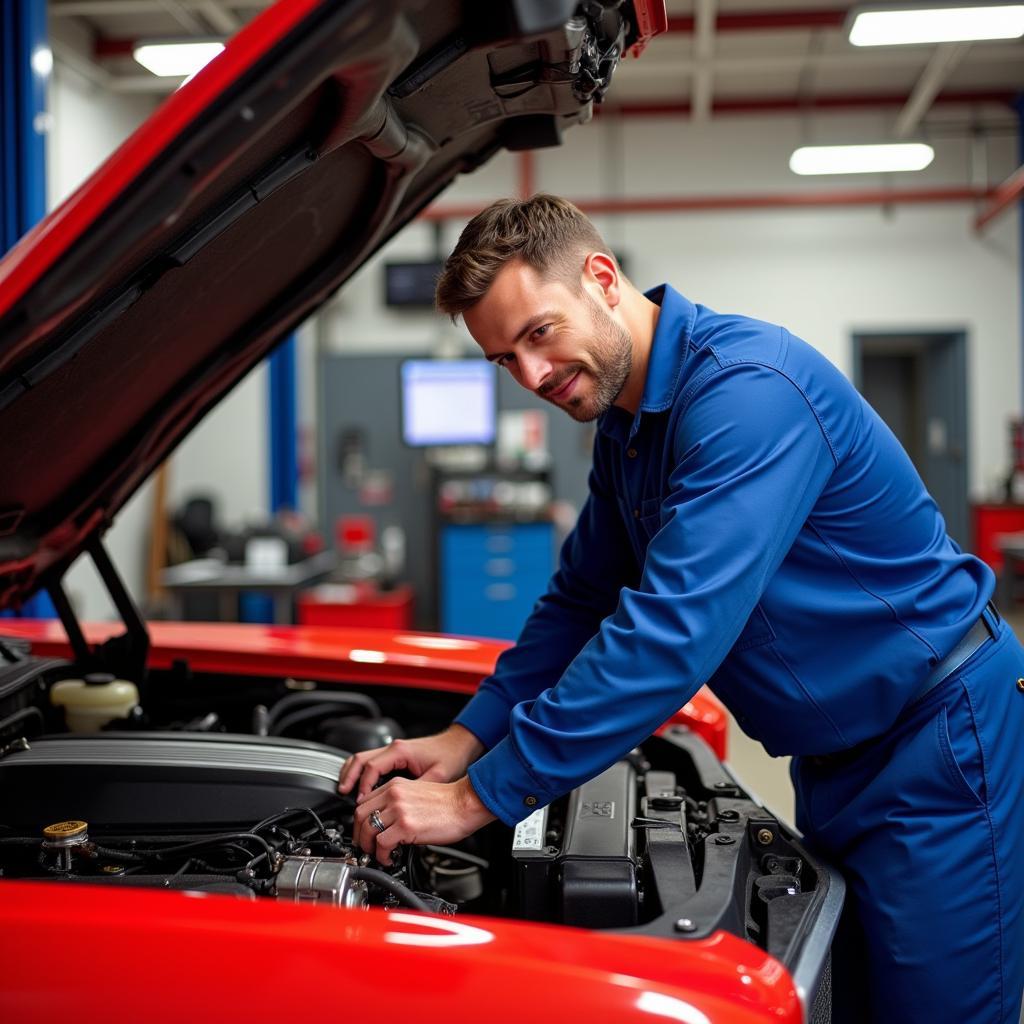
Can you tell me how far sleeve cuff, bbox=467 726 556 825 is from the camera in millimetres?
1109

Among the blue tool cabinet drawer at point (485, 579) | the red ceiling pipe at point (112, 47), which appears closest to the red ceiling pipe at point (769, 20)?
the blue tool cabinet drawer at point (485, 579)

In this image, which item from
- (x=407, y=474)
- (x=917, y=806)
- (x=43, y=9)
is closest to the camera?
(x=917, y=806)

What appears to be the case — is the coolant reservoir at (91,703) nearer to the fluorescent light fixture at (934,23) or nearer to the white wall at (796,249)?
the fluorescent light fixture at (934,23)

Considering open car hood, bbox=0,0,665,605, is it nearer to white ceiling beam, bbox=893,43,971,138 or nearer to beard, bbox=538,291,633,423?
beard, bbox=538,291,633,423

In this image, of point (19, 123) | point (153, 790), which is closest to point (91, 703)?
point (153, 790)

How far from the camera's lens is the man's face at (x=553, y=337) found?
4.20 feet

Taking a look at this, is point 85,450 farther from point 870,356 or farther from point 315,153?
point 870,356

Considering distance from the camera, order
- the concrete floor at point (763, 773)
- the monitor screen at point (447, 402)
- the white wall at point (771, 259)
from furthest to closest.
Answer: the white wall at point (771, 259) < the monitor screen at point (447, 402) < the concrete floor at point (763, 773)

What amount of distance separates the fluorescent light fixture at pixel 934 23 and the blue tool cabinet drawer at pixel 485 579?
3555 millimetres

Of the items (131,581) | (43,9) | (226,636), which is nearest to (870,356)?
(131,581)

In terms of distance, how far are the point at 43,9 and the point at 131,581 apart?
5.29 metres

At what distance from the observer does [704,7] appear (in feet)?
21.6

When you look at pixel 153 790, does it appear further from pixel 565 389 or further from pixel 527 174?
pixel 527 174

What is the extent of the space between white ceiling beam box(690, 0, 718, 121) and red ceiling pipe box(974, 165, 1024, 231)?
248cm
